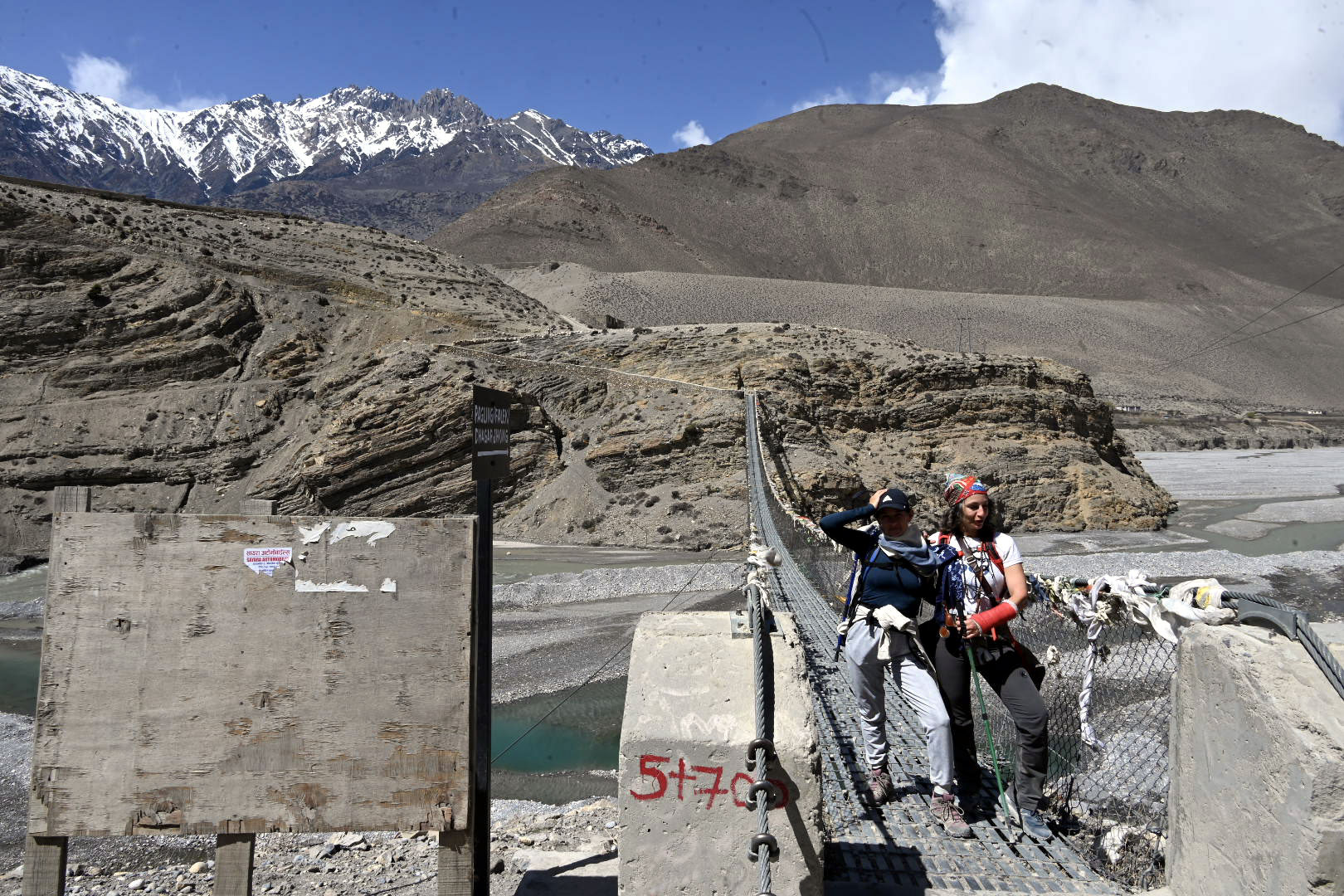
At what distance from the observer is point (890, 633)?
11.5 feet

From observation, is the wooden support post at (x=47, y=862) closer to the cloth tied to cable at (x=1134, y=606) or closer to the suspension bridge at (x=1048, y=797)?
the suspension bridge at (x=1048, y=797)

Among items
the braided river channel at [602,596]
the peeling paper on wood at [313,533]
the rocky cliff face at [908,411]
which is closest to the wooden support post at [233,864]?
the peeling paper on wood at [313,533]

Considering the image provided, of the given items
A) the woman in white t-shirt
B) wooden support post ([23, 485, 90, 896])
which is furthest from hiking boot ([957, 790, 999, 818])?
wooden support post ([23, 485, 90, 896])

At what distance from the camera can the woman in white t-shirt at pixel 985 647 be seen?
11.2ft

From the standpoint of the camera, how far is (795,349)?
2066cm

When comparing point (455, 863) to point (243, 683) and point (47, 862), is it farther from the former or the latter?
point (47, 862)

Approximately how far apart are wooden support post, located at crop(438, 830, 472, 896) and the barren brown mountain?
192 ft

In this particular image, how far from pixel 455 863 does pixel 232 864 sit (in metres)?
0.70

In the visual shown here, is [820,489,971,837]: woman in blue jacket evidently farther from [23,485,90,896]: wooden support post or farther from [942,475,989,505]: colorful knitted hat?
[23,485,90,896]: wooden support post

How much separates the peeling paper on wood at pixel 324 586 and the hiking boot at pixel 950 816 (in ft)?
7.57

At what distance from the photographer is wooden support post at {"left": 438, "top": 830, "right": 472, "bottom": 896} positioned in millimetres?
2916

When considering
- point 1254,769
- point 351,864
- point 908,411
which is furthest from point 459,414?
point 1254,769

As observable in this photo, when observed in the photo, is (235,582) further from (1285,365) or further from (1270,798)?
(1285,365)

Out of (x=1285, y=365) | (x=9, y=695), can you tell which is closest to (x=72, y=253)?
(x=9, y=695)
